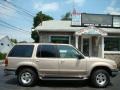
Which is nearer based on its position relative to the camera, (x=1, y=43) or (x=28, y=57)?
(x=28, y=57)

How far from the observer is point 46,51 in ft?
43.5

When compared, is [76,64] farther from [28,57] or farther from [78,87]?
[28,57]

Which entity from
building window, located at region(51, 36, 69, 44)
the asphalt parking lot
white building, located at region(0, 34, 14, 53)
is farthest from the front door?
white building, located at region(0, 34, 14, 53)

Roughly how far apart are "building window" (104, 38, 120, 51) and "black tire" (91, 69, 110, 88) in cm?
1077

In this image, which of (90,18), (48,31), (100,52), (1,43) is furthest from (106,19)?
(1,43)

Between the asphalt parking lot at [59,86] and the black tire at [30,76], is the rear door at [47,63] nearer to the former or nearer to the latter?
the black tire at [30,76]

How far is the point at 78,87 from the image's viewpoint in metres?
13.0

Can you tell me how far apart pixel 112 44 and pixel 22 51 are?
12054 millimetres

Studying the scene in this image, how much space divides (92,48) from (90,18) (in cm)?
244

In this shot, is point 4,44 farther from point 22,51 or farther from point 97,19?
point 22,51

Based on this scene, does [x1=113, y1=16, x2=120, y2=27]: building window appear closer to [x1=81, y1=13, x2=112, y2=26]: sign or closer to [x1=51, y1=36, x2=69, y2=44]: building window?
[x1=81, y1=13, x2=112, y2=26]: sign

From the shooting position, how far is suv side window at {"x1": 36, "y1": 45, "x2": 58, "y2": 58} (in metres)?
13.2

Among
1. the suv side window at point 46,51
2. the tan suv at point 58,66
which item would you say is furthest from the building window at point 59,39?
the tan suv at point 58,66

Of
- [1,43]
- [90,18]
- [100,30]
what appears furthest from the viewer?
[1,43]
